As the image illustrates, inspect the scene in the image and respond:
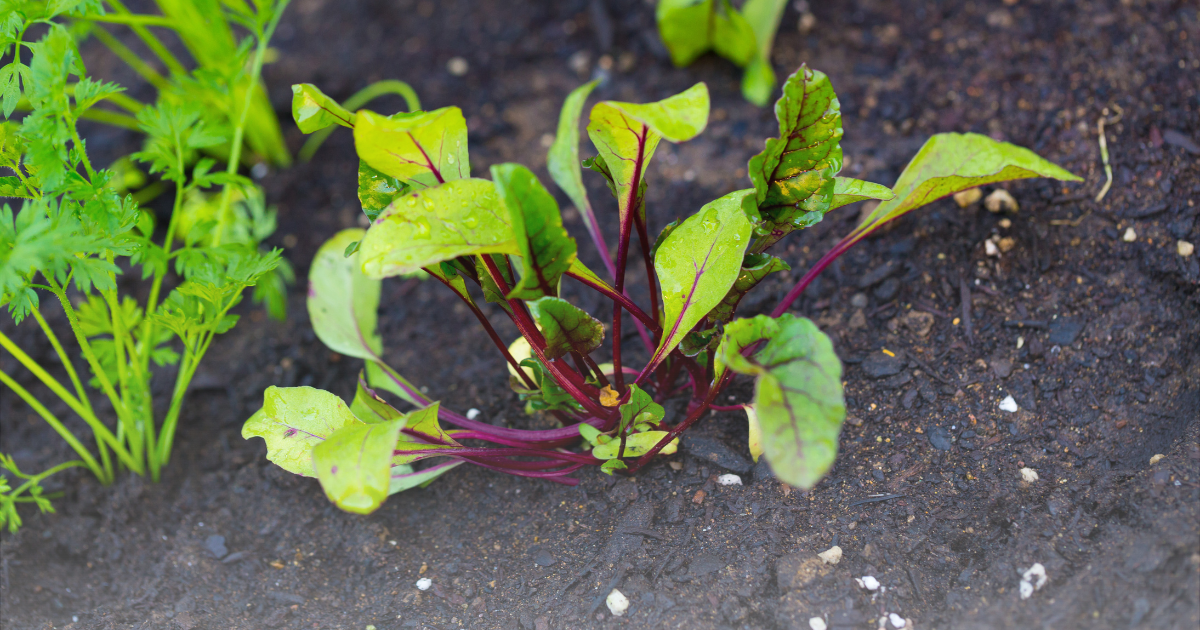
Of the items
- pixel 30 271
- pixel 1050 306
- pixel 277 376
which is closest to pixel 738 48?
pixel 1050 306

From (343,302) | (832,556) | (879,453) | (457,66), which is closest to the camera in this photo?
(832,556)

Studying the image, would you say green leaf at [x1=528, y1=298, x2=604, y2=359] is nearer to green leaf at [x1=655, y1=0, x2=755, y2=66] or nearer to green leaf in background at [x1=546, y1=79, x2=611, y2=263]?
green leaf in background at [x1=546, y1=79, x2=611, y2=263]

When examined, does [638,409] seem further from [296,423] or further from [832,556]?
[296,423]

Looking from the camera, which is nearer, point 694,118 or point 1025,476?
point 694,118

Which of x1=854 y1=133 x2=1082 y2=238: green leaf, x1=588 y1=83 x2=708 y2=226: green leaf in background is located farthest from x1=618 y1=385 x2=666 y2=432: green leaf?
x1=854 y1=133 x2=1082 y2=238: green leaf

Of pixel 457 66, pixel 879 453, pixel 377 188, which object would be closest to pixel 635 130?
pixel 377 188

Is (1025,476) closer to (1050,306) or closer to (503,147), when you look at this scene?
(1050,306)
